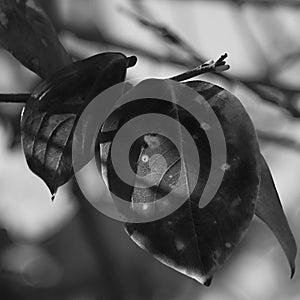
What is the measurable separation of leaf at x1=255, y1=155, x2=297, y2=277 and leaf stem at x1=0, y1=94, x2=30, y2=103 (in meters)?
0.25

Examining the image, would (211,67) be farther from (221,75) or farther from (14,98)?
(221,75)

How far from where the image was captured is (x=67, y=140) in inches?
35.8

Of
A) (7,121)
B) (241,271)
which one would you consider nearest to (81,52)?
(7,121)

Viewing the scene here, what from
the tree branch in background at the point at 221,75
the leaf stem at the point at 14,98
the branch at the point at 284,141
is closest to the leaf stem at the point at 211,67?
the leaf stem at the point at 14,98

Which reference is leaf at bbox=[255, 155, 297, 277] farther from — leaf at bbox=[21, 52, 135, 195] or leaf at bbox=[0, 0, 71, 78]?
leaf at bbox=[0, 0, 71, 78]

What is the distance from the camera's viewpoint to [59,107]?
93 centimetres

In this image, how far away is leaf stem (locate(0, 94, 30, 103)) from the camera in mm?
914

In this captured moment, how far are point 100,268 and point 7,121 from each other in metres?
0.48

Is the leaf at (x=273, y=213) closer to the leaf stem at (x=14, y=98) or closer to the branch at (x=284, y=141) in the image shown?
the leaf stem at (x=14, y=98)

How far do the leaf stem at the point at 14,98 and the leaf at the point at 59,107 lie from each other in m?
0.02

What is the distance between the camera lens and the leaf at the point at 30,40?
3.40 ft

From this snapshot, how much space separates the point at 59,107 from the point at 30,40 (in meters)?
0.15

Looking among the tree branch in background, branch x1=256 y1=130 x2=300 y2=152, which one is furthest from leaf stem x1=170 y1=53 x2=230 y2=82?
branch x1=256 y1=130 x2=300 y2=152

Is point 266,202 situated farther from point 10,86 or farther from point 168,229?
point 10,86
